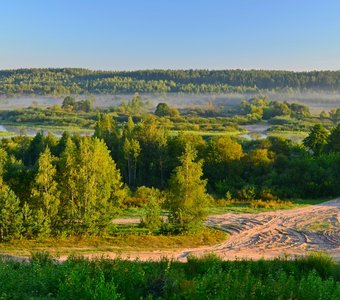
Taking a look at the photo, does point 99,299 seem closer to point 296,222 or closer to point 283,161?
point 296,222

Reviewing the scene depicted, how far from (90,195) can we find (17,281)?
1845 centimetres

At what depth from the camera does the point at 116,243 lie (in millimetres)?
25344

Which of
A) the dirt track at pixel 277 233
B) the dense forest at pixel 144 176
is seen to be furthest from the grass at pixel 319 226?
the dense forest at pixel 144 176

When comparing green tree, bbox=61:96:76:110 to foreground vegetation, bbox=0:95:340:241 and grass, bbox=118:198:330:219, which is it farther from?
grass, bbox=118:198:330:219

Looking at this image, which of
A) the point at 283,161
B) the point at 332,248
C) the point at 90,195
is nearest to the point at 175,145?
the point at 283,161

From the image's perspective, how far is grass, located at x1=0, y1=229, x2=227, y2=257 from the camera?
23.3 m

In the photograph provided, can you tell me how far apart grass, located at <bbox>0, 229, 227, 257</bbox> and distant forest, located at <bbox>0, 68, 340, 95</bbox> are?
420 ft

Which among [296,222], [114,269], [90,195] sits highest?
[114,269]

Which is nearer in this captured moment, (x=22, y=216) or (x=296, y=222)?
(x=22, y=216)

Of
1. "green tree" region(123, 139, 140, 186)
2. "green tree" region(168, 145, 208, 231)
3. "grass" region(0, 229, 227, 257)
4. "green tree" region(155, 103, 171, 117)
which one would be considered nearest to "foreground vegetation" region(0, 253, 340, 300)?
"grass" region(0, 229, 227, 257)

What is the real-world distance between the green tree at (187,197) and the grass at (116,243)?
0.85 meters

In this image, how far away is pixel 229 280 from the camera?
8570 millimetres

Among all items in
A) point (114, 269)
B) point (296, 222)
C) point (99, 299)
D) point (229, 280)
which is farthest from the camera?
point (296, 222)

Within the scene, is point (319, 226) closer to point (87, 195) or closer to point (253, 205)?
point (253, 205)
